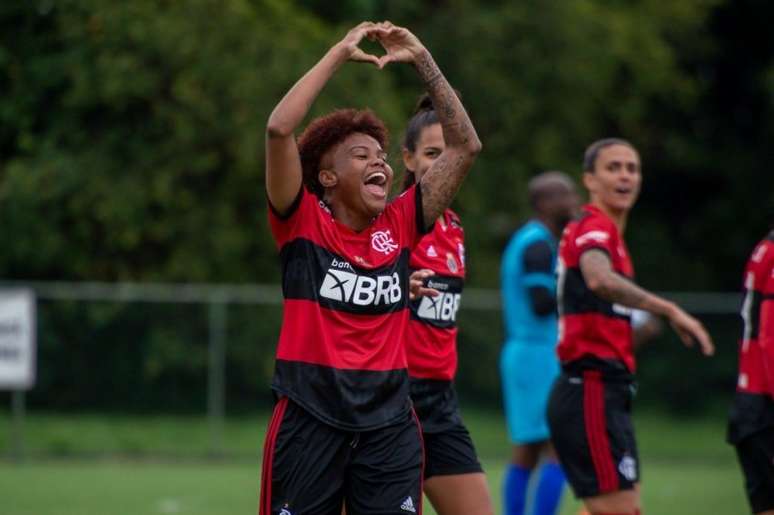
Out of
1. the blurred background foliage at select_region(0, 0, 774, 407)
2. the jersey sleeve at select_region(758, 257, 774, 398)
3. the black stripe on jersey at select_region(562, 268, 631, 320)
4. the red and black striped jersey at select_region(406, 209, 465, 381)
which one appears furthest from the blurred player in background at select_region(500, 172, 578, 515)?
the blurred background foliage at select_region(0, 0, 774, 407)

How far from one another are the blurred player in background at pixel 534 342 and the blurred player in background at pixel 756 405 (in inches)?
82.9

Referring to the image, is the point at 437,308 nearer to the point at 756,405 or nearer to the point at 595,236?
the point at 595,236

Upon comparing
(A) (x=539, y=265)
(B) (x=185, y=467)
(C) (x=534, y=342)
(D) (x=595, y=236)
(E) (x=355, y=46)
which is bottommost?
(B) (x=185, y=467)

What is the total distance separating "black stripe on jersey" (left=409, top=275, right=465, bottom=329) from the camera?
6.52 m

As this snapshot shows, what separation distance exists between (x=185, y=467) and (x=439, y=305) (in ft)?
28.7

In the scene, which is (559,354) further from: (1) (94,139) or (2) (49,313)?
(1) (94,139)

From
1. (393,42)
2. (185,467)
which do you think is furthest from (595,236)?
(185,467)

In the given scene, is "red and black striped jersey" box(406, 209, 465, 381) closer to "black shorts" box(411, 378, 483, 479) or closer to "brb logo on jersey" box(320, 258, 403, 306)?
"black shorts" box(411, 378, 483, 479)

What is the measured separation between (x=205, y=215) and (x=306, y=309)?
14.5 meters

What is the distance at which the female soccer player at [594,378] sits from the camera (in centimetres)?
702

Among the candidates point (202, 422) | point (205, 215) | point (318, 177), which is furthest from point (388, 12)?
point (318, 177)

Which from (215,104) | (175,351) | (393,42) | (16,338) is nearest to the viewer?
(393,42)

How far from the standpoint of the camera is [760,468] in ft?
22.6

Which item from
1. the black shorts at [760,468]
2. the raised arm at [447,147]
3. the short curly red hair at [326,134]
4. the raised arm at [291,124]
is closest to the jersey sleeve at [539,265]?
the black shorts at [760,468]
